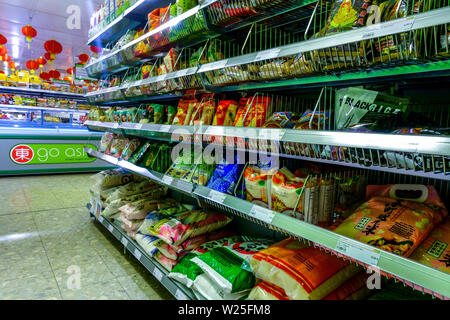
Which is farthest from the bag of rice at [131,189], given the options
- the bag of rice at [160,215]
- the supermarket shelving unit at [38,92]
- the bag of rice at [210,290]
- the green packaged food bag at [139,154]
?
the supermarket shelving unit at [38,92]

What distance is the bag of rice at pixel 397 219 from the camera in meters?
0.91

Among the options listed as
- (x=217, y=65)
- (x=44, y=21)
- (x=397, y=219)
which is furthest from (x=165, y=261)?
(x=44, y=21)

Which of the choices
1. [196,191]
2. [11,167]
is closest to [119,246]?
[196,191]

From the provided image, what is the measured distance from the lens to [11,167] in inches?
205

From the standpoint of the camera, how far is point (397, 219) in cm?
98

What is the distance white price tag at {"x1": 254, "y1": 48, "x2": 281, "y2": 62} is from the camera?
1150mm

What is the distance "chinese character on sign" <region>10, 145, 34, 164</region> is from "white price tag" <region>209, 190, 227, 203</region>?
5147 mm

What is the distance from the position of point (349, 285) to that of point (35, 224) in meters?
3.00

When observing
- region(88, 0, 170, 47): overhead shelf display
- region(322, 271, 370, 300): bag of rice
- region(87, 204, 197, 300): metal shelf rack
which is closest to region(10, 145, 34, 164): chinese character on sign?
region(88, 0, 170, 47): overhead shelf display

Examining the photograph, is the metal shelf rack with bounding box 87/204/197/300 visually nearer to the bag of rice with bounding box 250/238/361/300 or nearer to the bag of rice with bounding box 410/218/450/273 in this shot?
the bag of rice with bounding box 250/238/361/300

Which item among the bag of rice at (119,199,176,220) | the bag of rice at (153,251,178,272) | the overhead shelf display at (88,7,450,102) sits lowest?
the bag of rice at (153,251,178,272)

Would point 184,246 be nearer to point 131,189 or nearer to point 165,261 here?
point 165,261

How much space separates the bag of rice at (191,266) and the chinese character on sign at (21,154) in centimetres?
491
